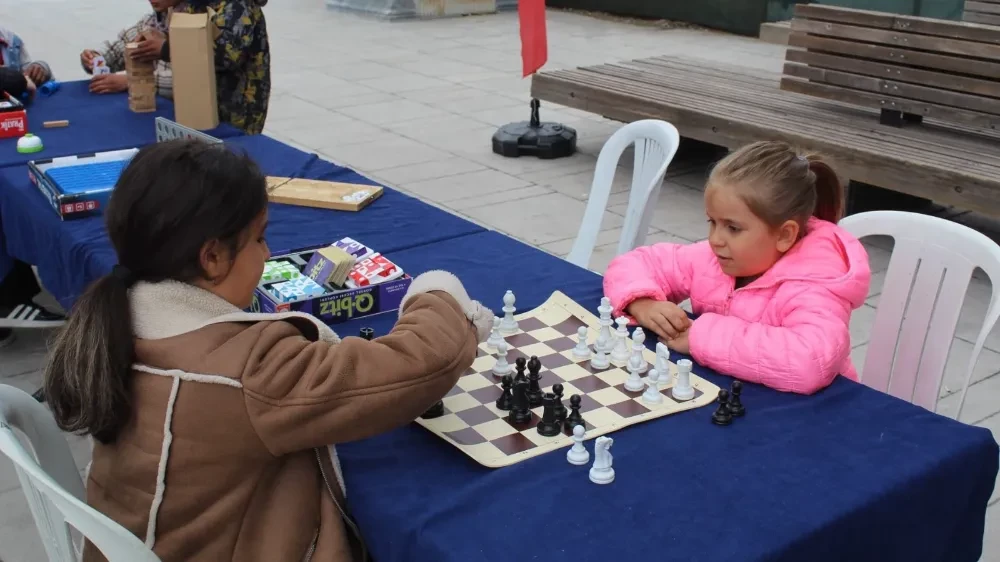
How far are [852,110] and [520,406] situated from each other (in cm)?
495

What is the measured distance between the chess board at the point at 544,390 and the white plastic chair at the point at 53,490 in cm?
59

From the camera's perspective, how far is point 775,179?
2.29m

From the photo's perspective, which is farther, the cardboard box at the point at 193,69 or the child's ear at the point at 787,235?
the cardboard box at the point at 193,69

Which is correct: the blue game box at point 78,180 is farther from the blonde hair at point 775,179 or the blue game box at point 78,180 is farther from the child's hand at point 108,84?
the blonde hair at point 775,179

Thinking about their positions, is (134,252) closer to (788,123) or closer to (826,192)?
(826,192)

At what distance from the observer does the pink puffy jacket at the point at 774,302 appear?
6.96 ft

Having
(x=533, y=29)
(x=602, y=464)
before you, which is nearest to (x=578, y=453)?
(x=602, y=464)

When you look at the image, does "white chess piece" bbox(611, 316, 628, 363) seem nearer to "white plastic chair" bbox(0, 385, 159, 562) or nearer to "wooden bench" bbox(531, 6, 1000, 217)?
"white plastic chair" bbox(0, 385, 159, 562)

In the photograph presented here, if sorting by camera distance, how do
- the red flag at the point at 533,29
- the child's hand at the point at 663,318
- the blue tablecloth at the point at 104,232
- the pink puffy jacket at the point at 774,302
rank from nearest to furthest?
1. the pink puffy jacket at the point at 774,302
2. the child's hand at the point at 663,318
3. the blue tablecloth at the point at 104,232
4. the red flag at the point at 533,29

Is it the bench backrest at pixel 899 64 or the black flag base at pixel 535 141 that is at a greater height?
the bench backrest at pixel 899 64

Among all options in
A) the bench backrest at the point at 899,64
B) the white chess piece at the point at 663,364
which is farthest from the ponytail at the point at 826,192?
the bench backrest at the point at 899,64

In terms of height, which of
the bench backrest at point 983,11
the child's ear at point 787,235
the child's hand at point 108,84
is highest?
the bench backrest at point 983,11

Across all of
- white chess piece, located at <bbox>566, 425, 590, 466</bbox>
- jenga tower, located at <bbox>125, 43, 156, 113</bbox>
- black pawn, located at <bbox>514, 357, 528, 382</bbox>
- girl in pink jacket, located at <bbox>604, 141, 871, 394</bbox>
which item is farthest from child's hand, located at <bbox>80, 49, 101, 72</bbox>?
white chess piece, located at <bbox>566, 425, 590, 466</bbox>

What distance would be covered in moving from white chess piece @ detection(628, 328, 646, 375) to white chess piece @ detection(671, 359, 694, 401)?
0.32 ft
